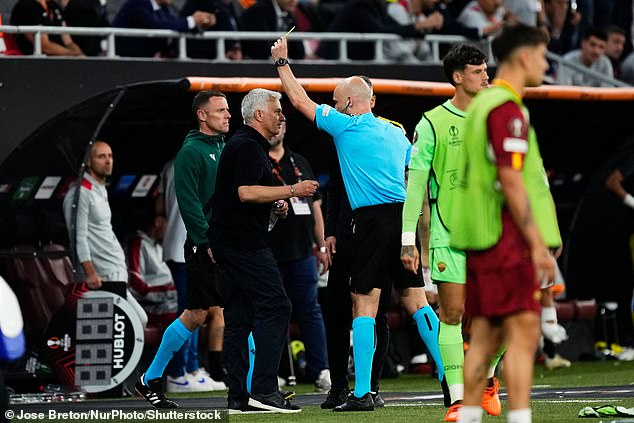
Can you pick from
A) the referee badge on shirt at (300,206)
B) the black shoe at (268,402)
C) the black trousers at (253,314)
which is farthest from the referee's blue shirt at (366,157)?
the referee badge on shirt at (300,206)

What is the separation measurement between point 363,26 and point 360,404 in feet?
20.8

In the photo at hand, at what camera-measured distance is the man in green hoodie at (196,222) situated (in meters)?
10.4

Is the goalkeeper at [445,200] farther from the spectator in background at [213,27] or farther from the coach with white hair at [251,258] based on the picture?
the spectator in background at [213,27]

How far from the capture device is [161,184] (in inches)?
531

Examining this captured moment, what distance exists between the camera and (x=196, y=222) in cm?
1046

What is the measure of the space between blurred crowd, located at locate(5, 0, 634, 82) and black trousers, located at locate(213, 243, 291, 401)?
443cm

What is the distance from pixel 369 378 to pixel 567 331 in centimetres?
685

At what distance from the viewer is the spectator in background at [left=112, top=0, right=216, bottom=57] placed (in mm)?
13648

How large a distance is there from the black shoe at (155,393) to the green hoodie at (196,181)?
103 centimetres

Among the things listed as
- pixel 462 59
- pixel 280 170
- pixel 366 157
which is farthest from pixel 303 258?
pixel 462 59

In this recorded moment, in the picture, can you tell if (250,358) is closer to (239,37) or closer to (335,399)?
(335,399)

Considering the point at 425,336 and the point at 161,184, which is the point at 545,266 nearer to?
the point at 425,336

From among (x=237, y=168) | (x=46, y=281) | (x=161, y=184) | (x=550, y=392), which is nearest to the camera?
(x=237, y=168)

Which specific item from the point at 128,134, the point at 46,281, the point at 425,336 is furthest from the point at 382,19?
the point at 425,336
